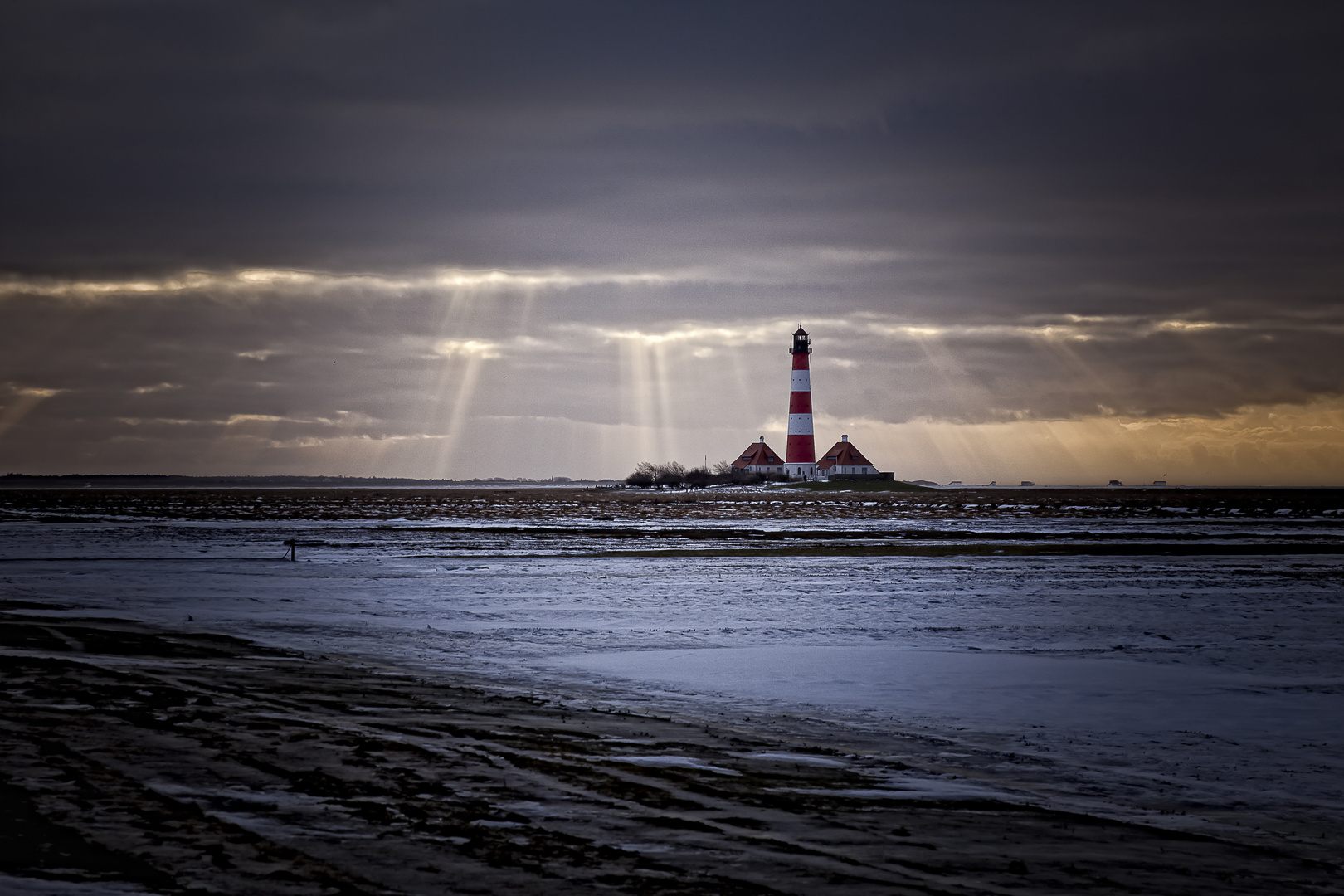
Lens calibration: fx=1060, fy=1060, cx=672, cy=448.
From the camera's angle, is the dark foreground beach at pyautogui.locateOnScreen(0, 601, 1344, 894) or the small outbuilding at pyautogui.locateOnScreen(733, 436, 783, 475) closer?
the dark foreground beach at pyautogui.locateOnScreen(0, 601, 1344, 894)

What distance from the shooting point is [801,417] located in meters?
107

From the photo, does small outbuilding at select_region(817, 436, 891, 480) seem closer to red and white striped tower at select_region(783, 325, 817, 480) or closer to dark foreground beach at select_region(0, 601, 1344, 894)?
red and white striped tower at select_region(783, 325, 817, 480)

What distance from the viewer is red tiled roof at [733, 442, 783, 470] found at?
12106 cm

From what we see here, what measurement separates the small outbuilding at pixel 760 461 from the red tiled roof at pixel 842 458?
5416 millimetres

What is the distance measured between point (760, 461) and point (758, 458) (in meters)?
0.64

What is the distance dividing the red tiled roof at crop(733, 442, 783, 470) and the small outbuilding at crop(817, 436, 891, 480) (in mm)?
6252

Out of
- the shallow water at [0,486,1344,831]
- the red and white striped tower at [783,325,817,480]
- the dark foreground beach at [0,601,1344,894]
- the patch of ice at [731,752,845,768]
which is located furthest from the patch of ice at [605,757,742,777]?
the red and white striped tower at [783,325,817,480]

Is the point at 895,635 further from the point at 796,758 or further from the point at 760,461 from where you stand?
the point at 760,461

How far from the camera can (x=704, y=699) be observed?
10.1 m

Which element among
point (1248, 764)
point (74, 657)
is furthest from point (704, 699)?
point (74, 657)

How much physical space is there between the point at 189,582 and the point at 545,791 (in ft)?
56.3

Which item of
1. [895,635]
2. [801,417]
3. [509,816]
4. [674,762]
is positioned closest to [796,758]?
[674,762]

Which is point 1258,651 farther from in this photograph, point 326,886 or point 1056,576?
point 326,886

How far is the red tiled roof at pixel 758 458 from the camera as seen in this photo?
397 feet
